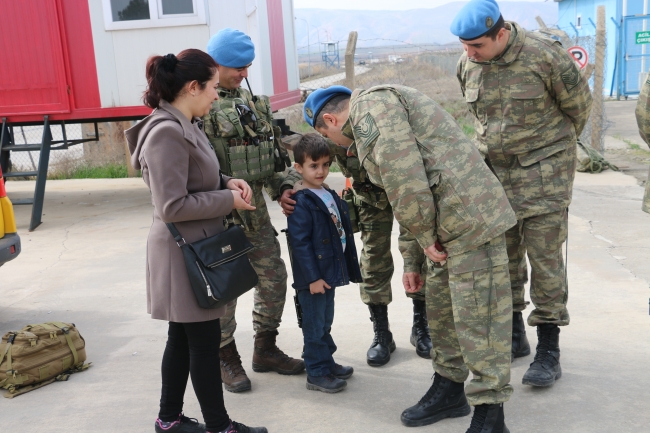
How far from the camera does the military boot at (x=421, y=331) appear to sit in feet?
12.7

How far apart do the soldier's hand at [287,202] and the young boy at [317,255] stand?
0.09 feet

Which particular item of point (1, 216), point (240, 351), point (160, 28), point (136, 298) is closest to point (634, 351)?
point (240, 351)

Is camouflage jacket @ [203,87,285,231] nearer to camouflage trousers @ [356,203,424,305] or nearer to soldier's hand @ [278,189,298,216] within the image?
soldier's hand @ [278,189,298,216]

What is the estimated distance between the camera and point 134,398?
353 cm

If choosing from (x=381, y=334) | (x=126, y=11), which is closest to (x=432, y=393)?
(x=381, y=334)

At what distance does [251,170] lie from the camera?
3527mm

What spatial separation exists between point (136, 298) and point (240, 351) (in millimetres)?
1441

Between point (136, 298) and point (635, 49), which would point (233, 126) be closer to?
point (136, 298)

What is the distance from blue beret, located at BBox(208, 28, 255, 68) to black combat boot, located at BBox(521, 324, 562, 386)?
2028mm

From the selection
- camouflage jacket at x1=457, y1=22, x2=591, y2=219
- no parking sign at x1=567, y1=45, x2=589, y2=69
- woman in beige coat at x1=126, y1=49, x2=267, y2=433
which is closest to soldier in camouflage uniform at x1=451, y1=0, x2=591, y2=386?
camouflage jacket at x1=457, y1=22, x2=591, y2=219

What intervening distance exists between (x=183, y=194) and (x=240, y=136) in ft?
2.80

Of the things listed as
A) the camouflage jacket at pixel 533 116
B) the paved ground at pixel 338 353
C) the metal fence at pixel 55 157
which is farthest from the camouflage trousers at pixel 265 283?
the metal fence at pixel 55 157

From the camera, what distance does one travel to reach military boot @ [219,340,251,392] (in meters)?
3.54

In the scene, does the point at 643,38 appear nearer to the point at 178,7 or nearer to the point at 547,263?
the point at 178,7
